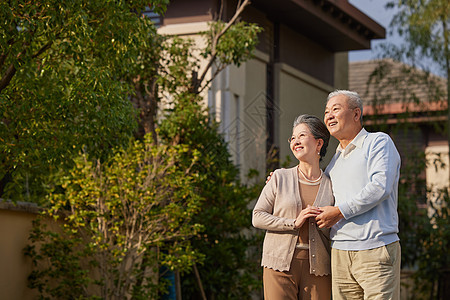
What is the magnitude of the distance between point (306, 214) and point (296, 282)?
16.7 inches

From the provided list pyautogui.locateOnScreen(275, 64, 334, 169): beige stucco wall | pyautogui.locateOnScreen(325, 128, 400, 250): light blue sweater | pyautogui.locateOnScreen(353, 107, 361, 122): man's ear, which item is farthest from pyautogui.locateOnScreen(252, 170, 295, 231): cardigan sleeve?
pyautogui.locateOnScreen(275, 64, 334, 169): beige stucco wall

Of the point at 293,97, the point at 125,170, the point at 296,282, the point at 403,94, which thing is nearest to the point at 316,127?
the point at 296,282

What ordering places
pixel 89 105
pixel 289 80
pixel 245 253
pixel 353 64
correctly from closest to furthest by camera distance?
pixel 89 105 → pixel 245 253 → pixel 289 80 → pixel 353 64

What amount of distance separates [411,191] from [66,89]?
1015 cm

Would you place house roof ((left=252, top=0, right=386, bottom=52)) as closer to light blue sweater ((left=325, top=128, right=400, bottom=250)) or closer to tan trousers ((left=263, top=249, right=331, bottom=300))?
light blue sweater ((left=325, top=128, right=400, bottom=250))

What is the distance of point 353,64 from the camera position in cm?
2317

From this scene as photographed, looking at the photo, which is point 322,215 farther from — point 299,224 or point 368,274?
point 368,274

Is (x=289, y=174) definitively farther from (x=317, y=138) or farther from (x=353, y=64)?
(x=353, y=64)

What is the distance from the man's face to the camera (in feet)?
15.2

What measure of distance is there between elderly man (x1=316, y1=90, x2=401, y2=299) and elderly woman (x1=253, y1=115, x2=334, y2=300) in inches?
3.6

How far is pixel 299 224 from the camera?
15.1 feet

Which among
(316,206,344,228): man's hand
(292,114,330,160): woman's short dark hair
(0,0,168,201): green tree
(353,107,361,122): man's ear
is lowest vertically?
(316,206,344,228): man's hand

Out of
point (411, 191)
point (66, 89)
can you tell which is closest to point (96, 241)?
point (66, 89)

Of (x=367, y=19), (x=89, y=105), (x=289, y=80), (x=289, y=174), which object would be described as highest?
(x=367, y=19)
